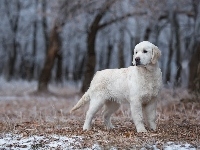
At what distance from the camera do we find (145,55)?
24.1 feet

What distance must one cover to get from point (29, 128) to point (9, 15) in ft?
101

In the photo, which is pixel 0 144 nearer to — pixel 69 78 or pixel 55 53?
pixel 55 53

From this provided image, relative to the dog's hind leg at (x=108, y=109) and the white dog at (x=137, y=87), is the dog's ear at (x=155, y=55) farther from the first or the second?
the dog's hind leg at (x=108, y=109)

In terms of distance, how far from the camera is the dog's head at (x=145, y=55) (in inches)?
288

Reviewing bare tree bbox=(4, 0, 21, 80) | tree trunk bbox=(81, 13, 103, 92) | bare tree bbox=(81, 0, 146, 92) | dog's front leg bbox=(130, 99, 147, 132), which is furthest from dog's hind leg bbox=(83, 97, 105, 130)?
bare tree bbox=(4, 0, 21, 80)

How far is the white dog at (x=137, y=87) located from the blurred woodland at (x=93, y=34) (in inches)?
191

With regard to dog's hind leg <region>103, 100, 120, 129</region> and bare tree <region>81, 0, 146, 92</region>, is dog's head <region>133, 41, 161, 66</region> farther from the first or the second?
bare tree <region>81, 0, 146, 92</region>

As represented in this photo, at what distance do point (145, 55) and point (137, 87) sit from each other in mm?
515

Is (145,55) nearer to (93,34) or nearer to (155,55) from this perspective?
(155,55)

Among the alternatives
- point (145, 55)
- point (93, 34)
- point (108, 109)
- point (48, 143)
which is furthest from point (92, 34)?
point (48, 143)

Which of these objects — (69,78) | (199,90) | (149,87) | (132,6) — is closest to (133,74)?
(149,87)

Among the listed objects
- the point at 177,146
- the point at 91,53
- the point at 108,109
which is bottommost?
the point at 177,146

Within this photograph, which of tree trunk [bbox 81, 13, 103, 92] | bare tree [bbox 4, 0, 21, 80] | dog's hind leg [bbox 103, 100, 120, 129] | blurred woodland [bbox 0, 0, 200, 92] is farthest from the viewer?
bare tree [bbox 4, 0, 21, 80]

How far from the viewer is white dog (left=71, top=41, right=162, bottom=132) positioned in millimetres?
7398
